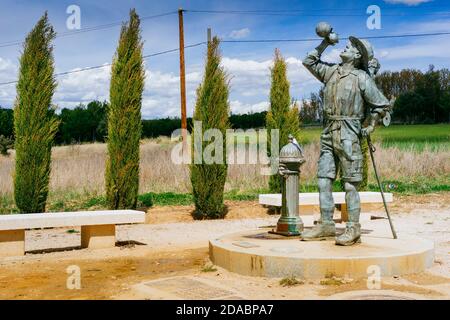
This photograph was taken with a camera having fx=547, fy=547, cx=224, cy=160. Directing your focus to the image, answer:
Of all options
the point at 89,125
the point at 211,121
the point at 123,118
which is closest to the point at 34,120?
the point at 123,118

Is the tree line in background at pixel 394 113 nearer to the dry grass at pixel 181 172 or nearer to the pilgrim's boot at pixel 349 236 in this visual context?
the dry grass at pixel 181 172

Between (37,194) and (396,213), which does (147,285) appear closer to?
(37,194)

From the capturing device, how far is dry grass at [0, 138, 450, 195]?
1628 cm

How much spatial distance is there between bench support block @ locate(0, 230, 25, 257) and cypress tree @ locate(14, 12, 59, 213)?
4144 millimetres

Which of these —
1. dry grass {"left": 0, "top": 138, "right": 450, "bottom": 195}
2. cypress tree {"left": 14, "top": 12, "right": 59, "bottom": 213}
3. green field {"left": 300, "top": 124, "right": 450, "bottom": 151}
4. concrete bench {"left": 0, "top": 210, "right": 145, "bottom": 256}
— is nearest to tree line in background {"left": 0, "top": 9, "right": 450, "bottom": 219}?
Answer: cypress tree {"left": 14, "top": 12, "right": 59, "bottom": 213}

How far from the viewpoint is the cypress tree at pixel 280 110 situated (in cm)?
1436

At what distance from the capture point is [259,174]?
17.5 metres

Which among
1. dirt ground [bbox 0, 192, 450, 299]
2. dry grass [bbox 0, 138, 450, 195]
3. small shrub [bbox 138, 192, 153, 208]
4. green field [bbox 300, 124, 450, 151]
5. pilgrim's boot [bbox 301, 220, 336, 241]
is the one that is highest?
green field [bbox 300, 124, 450, 151]

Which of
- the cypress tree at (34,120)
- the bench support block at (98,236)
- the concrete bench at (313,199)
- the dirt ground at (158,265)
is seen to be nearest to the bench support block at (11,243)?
the dirt ground at (158,265)

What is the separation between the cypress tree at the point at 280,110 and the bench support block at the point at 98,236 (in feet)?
20.7

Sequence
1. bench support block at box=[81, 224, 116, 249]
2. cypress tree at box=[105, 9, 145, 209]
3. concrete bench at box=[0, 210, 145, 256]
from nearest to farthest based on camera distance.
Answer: concrete bench at box=[0, 210, 145, 256] → bench support block at box=[81, 224, 116, 249] → cypress tree at box=[105, 9, 145, 209]

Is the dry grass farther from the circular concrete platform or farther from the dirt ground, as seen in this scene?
the circular concrete platform

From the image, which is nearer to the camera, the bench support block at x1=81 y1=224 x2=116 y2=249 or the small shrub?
the bench support block at x1=81 y1=224 x2=116 y2=249

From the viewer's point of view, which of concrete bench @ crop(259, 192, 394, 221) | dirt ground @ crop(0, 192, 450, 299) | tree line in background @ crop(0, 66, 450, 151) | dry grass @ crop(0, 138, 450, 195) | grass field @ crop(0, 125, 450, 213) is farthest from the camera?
tree line in background @ crop(0, 66, 450, 151)
